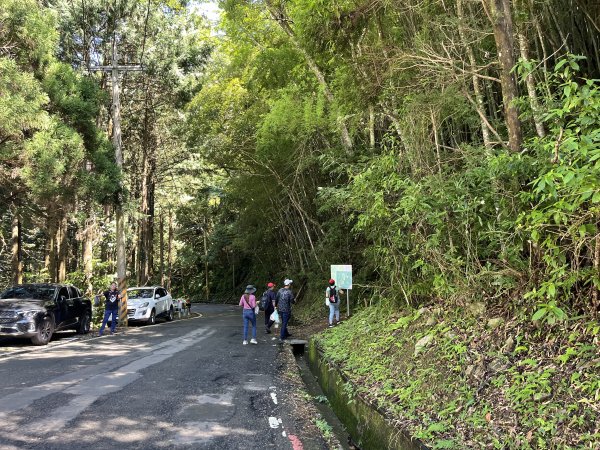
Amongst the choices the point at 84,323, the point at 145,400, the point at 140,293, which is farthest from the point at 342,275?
the point at 140,293

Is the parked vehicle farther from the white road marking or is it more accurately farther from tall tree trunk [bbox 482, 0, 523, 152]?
tall tree trunk [bbox 482, 0, 523, 152]

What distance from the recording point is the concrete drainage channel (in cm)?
484

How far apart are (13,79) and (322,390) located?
11.9 metres

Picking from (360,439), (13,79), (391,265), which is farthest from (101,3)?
(360,439)

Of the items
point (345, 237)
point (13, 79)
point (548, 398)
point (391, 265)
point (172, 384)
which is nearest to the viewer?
point (548, 398)

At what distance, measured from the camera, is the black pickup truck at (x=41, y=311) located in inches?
464

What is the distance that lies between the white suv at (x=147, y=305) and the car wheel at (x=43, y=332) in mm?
6743

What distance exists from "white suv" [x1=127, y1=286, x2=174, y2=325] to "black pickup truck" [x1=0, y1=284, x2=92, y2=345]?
3.68 metres

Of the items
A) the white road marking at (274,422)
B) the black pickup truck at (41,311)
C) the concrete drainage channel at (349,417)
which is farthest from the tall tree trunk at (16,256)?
the white road marking at (274,422)

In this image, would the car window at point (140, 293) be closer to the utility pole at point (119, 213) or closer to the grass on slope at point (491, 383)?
the utility pole at point (119, 213)

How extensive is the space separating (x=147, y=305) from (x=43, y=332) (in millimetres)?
7621

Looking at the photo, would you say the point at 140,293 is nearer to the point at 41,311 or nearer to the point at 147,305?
the point at 147,305

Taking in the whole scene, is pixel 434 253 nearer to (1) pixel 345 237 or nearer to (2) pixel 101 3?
(1) pixel 345 237

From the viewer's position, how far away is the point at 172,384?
7336 mm
